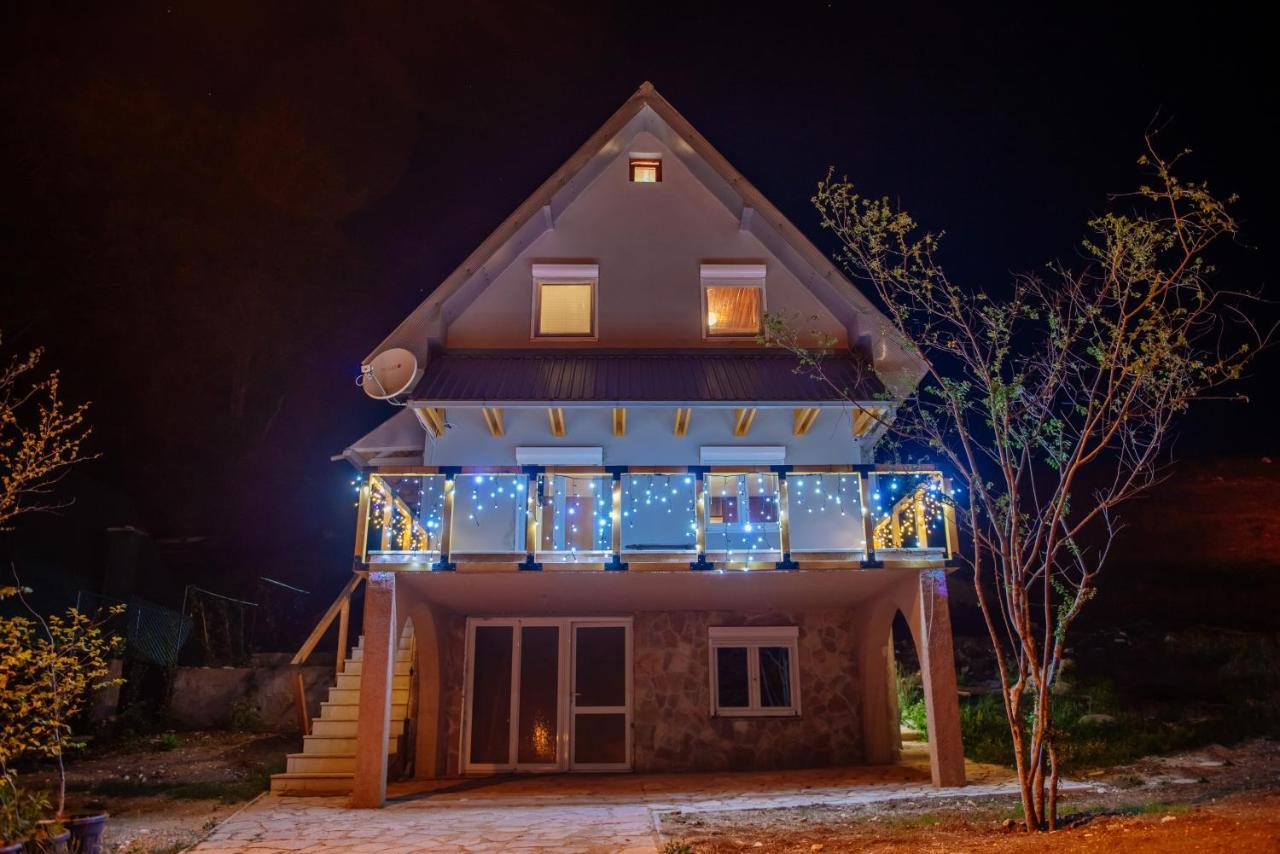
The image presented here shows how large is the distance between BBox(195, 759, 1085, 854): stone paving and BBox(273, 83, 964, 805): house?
94 centimetres

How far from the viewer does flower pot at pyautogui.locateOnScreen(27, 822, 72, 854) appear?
6477mm

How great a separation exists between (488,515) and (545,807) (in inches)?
181

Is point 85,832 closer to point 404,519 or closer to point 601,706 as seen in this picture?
point 404,519

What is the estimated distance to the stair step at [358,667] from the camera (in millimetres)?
13039

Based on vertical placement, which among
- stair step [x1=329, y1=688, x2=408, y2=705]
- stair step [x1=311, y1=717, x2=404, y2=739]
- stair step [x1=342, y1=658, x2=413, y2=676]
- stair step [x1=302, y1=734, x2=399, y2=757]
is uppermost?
stair step [x1=342, y1=658, x2=413, y2=676]

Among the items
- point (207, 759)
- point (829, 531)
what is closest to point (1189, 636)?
point (829, 531)

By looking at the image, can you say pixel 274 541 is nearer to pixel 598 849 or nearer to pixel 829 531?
pixel 829 531

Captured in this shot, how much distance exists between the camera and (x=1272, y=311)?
2839cm

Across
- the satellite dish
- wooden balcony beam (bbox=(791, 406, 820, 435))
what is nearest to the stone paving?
wooden balcony beam (bbox=(791, 406, 820, 435))

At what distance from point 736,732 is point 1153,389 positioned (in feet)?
26.6

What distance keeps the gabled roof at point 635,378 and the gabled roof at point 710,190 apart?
1.92 ft

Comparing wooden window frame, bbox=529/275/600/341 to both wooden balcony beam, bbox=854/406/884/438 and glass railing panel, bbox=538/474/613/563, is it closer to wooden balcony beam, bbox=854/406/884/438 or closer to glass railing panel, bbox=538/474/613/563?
glass railing panel, bbox=538/474/613/563

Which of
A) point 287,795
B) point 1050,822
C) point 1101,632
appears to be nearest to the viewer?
point 1050,822

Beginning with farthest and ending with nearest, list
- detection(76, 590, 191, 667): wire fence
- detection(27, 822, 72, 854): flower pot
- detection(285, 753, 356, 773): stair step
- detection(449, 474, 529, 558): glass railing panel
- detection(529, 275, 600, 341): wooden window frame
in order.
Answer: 1. detection(76, 590, 191, 667): wire fence
2. detection(529, 275, 600, 341): wooden window frame
3. detection(449, 474, 529, 558): glass railing panel
4. detection(285, 753, 356, 773): stair step
5. detection(27, 822, 72, 854): flower pot
